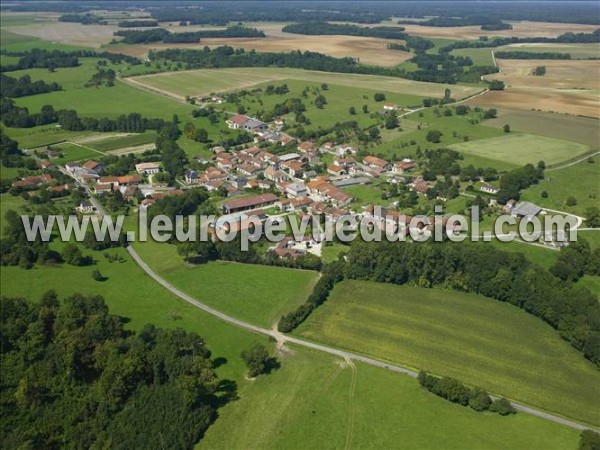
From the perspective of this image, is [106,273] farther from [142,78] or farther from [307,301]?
[142,78]

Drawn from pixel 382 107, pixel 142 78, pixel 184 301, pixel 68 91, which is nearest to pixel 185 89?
pixel 142 78

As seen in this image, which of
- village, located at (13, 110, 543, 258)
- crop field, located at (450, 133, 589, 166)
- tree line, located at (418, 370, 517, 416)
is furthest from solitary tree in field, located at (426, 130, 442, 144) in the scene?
tree line, located at (418, 370, 517, 416)

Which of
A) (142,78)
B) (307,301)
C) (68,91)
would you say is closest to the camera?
(307,301)

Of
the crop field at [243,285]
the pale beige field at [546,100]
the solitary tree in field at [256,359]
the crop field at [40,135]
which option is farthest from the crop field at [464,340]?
the pale beige field at [546,100]

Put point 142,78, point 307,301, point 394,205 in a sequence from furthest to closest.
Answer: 1. point 142,78
2. point 394,205
3. point 307,301

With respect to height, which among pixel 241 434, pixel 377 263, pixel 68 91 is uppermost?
pixel 68 91

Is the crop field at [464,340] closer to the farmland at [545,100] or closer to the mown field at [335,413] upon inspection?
the mown field at [335,413]

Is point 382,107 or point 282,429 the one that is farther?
point 382,107

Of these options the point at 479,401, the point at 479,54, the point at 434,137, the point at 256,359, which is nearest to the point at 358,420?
the point at 479,401

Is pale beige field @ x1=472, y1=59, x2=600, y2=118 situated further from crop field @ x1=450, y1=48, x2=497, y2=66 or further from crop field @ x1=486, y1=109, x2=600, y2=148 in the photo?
crop field @ x1=450, y1=48, x2=497, y2=66
